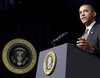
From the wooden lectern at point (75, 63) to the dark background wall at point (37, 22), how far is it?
358 cm

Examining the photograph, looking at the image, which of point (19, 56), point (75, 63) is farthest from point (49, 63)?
point (19, 56)

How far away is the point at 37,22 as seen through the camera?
219 inches

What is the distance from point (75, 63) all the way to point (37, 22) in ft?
12.9

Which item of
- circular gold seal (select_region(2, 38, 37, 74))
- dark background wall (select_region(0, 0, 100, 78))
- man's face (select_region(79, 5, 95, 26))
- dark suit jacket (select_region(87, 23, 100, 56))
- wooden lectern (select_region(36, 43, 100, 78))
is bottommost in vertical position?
wooden lectern (select_region(36, 43, 100, 78))

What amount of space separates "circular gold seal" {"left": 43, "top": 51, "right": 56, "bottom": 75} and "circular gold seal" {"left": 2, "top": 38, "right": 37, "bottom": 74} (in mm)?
3555

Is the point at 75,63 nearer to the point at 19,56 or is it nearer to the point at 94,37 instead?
the point at 94,37

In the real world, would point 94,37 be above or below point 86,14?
below

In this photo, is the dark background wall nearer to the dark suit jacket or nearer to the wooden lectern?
the dark suit jacket

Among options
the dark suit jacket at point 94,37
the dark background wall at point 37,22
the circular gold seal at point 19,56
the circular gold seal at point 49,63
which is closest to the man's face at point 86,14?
the dark suit jacket at point 94,37

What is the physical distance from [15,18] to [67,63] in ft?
12.9

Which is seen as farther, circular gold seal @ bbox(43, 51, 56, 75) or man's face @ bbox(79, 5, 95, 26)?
man's face @ bbox(79, 5, 95, 26)

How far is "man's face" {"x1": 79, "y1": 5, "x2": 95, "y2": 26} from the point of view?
2.07 meters

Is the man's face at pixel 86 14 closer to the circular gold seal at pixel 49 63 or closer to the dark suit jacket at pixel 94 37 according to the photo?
the dark suit jacket at pixel 94 37

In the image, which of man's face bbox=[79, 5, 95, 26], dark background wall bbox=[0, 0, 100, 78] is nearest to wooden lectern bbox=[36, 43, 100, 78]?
man's face bbox=[79, 5, 95, 26]
